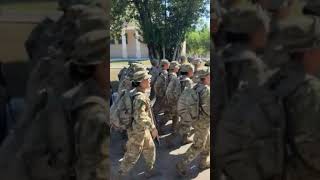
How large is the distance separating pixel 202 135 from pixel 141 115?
972 millimetres

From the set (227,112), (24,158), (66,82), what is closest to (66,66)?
(66,82)

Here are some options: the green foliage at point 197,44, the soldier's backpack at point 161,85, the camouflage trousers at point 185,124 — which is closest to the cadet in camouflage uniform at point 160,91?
the soldier's backpack at point 161,85

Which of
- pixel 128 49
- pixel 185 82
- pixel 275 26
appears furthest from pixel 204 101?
pixel 128 49

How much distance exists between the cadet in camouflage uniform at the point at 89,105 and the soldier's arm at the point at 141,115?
3.90 metres

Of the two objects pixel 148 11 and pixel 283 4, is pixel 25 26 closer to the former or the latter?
pixel 283 4

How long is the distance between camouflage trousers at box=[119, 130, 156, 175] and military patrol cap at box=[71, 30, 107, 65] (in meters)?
4.00

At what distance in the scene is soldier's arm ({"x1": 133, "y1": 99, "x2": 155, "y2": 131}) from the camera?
6098 millimetres

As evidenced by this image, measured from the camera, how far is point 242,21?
2.13 meters

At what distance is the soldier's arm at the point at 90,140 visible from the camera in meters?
2.16

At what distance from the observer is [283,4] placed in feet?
6.88

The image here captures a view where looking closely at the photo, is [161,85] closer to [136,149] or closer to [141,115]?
[141,115]

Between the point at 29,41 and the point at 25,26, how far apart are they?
2.7 inches

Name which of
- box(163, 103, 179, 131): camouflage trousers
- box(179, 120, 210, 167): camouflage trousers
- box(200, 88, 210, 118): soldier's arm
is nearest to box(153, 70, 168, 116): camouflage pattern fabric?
box(163, 103, 179, 131): camouflage trousers

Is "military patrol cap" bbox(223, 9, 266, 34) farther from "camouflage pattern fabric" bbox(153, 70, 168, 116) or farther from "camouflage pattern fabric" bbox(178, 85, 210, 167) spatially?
"camouflage pattern fabric" bbox(153, 70, 168, 116)
